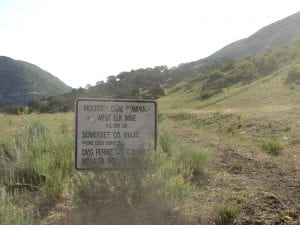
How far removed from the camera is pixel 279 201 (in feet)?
24.0

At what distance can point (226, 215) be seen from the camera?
6.39m

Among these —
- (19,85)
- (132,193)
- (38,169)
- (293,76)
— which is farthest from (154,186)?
(19,85)

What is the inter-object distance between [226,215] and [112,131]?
1844 mm

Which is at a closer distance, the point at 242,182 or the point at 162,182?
the point at 162,182

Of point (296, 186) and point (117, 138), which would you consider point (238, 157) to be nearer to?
point (296, 186)

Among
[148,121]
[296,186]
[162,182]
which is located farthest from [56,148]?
[296,186]

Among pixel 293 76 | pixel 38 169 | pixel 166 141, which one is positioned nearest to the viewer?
pixel 38 169

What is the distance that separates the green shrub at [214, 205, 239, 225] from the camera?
636 cm

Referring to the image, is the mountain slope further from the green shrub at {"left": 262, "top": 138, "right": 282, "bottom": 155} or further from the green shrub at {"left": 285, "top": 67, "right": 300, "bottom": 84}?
the green shrub at {"left": 262, "top": 138, "right": 282, "bottom": 155}

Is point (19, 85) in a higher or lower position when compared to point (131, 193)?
higher

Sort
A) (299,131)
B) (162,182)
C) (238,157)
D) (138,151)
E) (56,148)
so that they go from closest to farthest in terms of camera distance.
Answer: (162,182), (138,151), (56,148), (238,157), (299,131)

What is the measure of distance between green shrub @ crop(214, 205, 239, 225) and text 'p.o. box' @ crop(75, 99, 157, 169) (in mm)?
1194

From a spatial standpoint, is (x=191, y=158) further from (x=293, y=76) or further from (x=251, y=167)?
(x=293, y=76)

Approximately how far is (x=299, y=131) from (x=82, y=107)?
10937mm
